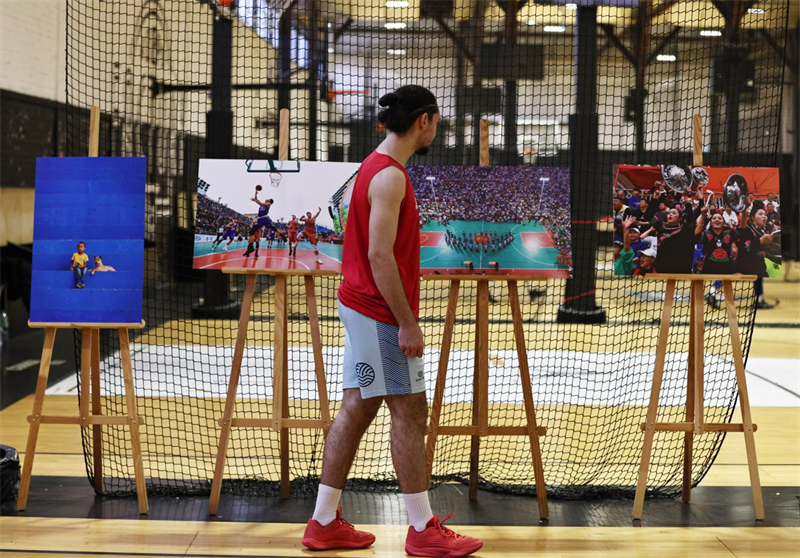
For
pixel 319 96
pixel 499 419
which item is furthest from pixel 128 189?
pixel 319 96

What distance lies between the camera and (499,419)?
478cm

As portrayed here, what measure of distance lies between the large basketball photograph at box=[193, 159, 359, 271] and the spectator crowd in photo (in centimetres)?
32

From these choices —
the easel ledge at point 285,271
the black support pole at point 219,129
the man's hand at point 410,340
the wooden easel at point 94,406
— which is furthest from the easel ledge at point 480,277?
the black support pole at point 219,129

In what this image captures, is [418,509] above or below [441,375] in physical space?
below

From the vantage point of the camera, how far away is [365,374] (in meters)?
2.73

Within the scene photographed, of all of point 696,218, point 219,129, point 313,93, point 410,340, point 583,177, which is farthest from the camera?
point 583,177

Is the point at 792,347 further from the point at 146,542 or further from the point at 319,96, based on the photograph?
the point at 146,542

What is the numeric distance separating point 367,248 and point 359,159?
3985 millimetres

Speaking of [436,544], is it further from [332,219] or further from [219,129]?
[219,129]

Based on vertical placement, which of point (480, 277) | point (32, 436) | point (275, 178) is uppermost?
point (275, 178)

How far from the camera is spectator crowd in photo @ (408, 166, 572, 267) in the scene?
329cm

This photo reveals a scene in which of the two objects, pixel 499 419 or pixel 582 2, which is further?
pixel 582 2

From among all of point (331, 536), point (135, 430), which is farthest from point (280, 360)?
point (331, 536)

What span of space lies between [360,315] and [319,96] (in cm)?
516
